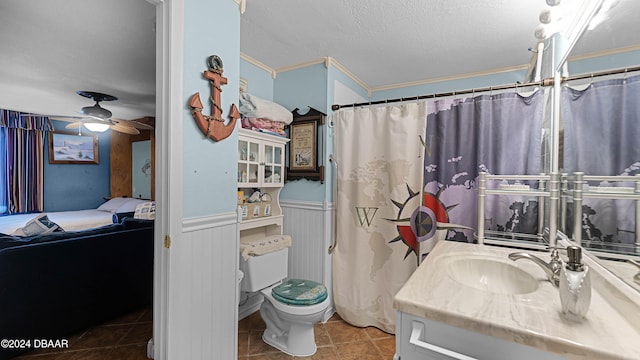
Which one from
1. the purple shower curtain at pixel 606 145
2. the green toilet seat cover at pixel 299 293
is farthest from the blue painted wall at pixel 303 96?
the purple shower curtain at pixel 606 145

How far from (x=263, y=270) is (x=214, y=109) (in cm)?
119

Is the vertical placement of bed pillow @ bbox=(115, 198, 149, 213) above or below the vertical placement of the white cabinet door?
below

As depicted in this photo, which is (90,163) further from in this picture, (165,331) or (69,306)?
(165,331)

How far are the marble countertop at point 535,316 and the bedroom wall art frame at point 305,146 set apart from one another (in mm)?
1491

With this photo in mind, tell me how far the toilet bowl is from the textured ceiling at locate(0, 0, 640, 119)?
1.87 m

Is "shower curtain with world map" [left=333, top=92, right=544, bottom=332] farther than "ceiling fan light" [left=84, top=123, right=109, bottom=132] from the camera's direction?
No

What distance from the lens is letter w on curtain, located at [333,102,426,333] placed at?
2.06m

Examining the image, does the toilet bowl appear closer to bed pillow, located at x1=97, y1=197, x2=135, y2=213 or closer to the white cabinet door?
the white cabinet door

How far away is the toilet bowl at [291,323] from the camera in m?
1.73

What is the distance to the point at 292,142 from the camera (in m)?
2.47

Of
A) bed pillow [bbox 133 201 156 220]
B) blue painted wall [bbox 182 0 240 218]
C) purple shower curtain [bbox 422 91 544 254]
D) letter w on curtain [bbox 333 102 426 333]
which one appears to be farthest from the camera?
bed pillow [bbox 133 201 156 220]

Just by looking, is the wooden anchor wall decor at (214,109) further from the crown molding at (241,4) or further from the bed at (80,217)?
the bed at (80,217)

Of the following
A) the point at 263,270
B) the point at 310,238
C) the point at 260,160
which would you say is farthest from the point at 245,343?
the point at 260,160

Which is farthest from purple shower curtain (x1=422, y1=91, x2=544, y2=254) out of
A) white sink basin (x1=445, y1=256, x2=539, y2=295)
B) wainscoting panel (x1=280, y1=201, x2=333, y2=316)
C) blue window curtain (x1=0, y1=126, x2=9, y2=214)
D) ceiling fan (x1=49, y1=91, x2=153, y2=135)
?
blue window curtain (x1=0, y1=126, x2=9, y2=214)
